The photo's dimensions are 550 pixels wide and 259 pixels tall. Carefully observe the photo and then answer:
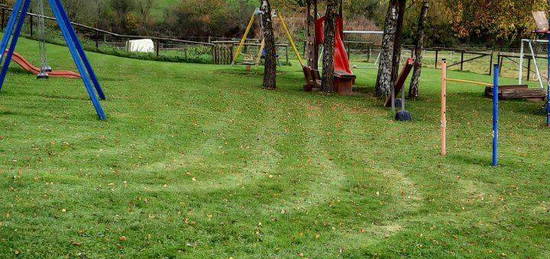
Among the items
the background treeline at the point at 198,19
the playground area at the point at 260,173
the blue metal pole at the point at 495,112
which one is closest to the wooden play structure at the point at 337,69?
the playground area at the point at 260,173

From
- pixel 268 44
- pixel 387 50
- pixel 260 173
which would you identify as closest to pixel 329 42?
pixel 387 50

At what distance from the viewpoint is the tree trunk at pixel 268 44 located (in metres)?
21.5

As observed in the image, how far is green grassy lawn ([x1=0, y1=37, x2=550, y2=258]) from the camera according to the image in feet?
22.5

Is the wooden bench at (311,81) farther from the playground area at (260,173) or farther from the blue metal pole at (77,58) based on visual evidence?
the blue metal pole at (77,58)

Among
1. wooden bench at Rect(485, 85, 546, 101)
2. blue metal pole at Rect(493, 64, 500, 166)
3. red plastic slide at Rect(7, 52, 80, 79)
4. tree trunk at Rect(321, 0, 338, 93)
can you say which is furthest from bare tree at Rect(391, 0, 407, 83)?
red plastic slide at Rect(7, 52, 80, 79)

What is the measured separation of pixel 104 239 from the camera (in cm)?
650

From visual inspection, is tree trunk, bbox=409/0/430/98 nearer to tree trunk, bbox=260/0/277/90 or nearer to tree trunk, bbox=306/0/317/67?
tree trunk, bbox=260/0/277/90

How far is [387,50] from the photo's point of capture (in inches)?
824

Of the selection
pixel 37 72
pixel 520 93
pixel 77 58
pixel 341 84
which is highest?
pixel 77 58

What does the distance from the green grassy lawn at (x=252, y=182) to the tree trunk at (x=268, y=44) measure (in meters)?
4.86

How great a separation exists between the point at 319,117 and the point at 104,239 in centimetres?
1067

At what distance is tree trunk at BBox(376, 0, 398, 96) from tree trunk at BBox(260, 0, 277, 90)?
11.9 ft

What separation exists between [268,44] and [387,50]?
3.92m

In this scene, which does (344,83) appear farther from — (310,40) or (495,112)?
(495,112)
